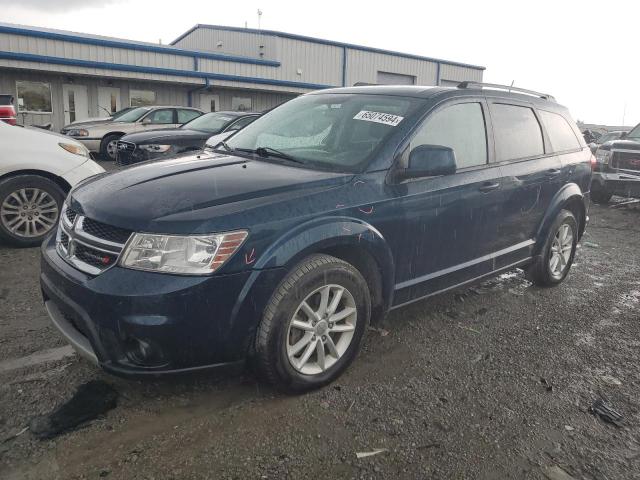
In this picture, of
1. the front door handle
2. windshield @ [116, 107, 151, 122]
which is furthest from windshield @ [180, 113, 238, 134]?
the front door handle

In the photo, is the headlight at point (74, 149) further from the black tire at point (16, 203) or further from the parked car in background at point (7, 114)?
the parked car in background at point (7, 114)

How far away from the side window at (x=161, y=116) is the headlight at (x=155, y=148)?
22.6 feet

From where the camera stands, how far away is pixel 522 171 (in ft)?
13.8

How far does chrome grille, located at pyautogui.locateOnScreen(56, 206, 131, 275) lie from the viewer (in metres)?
2.56

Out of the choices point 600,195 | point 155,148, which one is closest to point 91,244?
point 155,148

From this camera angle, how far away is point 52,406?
2723 mm

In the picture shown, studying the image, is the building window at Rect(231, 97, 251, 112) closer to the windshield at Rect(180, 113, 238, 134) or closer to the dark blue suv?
the windshield at Rect(180, 113, 238, 134)

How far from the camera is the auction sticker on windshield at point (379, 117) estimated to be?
11.2ft

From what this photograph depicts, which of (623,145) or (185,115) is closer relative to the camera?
(623,145)

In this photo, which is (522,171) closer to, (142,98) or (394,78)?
(142,98)

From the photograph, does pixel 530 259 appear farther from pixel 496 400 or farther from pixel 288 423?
pixel 288 423

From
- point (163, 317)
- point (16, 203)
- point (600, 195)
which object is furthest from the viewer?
point (600, 195)

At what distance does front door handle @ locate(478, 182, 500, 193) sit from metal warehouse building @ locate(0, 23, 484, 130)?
13095mm

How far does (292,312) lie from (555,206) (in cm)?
308
